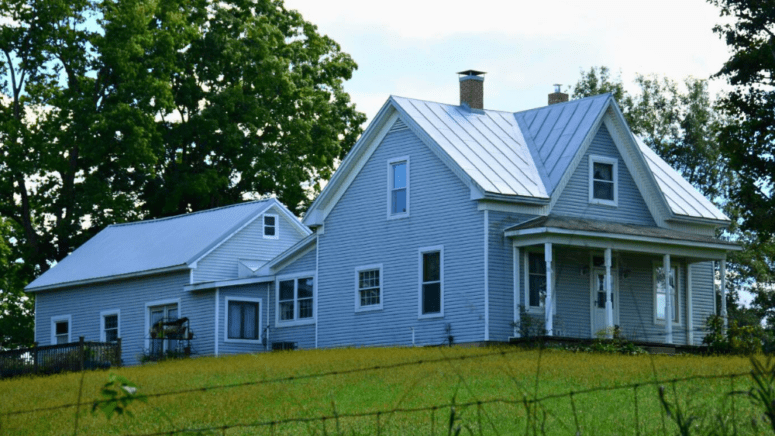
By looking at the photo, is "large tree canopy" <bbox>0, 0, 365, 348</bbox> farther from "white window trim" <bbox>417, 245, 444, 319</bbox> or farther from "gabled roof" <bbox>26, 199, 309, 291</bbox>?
"white window trim" <bbox>417, 245, 444, 319</bbox>

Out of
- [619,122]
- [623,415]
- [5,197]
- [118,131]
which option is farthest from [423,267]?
[5,197]

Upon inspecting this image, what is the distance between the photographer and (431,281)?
102 feet

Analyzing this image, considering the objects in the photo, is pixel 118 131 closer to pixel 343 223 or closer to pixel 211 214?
pixel 211 214

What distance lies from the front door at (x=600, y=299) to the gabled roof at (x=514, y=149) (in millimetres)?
2515

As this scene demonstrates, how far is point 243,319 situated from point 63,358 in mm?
6312

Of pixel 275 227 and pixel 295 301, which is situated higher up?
pixel 275 227

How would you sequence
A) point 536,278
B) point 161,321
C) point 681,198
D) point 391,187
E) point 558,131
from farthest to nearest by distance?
point 161,321 < point 681,198 < point 558,131 < point 391,187 < point 536,278

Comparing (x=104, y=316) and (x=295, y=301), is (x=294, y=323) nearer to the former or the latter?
(x=295, y=301)

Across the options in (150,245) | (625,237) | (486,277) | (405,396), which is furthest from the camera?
(150,245)

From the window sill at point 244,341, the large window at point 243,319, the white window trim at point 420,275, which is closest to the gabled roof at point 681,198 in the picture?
the white window trim at point 420,275

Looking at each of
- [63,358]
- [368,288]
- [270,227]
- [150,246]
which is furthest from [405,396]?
[150,246]

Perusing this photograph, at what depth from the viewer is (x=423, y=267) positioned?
31359 millimetres

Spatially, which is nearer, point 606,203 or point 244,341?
point 606,203

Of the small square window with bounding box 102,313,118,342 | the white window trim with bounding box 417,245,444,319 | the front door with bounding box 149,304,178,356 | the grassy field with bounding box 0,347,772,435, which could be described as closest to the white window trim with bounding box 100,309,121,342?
the small square window with bounding box 102,313,118,342
